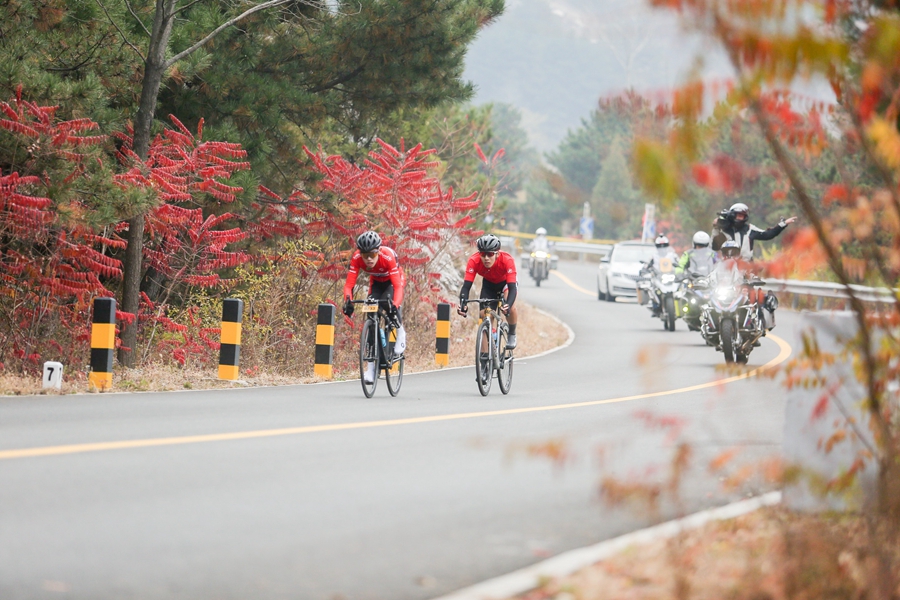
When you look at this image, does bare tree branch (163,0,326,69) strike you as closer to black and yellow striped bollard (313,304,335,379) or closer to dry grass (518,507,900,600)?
black and yellow striped bollard (313,304,335,379)

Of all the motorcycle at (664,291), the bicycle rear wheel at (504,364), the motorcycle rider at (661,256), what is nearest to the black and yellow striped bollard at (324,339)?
the bicycle rear wheel at (504,364)

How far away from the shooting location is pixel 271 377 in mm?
16641

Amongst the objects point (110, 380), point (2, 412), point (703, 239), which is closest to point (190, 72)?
point (110, 380)

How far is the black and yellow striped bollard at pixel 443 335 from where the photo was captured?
65.9 ft

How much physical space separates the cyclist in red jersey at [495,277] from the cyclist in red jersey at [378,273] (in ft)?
2.78

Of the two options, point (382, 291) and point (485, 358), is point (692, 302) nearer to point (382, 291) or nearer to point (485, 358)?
point (485, 358)

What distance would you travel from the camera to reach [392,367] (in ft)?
47.7

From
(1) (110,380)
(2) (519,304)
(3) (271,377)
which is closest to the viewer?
(1) (110,380)

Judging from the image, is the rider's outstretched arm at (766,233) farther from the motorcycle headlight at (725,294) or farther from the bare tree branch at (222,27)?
the bare tree branch at (222,27)

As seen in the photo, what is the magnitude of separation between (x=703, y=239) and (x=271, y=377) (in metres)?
10.3

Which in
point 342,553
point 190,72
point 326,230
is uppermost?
point 190,72

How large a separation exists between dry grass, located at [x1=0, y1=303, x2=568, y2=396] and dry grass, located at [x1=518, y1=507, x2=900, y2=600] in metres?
8.65

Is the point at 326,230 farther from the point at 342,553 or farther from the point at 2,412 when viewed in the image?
the point at 342,553

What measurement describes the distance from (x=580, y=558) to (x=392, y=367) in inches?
332
